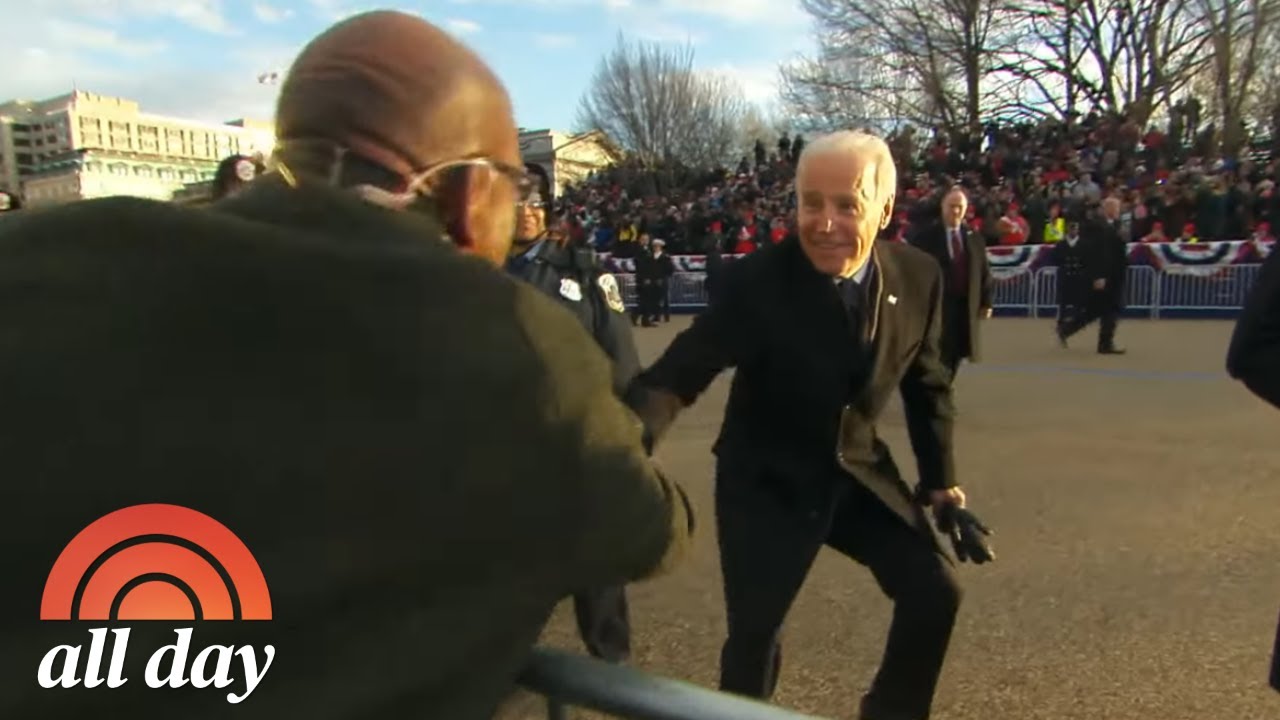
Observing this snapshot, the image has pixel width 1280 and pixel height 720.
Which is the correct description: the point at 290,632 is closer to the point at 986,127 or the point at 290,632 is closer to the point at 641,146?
the point at 986,127

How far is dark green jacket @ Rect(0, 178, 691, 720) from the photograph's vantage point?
733mm

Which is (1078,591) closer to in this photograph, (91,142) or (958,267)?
(958,267)

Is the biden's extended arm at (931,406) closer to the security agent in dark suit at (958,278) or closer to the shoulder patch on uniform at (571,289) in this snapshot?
the shoulder patch on uniform at (571,289)

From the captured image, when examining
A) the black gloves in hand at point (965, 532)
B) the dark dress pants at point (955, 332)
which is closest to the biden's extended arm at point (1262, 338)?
the black gloves in hand at point (965, 532)

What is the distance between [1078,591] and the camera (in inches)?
155

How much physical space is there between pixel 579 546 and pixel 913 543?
6.05 feet

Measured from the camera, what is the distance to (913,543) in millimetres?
2557

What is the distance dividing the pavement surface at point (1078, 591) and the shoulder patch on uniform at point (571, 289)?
1203mm

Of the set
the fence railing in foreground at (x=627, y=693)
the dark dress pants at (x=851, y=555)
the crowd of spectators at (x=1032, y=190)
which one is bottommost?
the dark dress pants at (x=851, y=555)

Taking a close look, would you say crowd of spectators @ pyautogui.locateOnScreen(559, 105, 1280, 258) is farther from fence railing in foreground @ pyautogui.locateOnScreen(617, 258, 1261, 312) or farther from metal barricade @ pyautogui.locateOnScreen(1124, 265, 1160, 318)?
fence railing in foreground @ pyautogui.locateOnScreen(617, 258, 1261, 312)

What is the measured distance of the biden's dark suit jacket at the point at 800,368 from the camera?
2551 millimetres

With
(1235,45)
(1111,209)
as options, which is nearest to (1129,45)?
(1235,45)

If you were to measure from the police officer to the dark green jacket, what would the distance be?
2.69 meters

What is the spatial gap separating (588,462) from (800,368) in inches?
67.6
